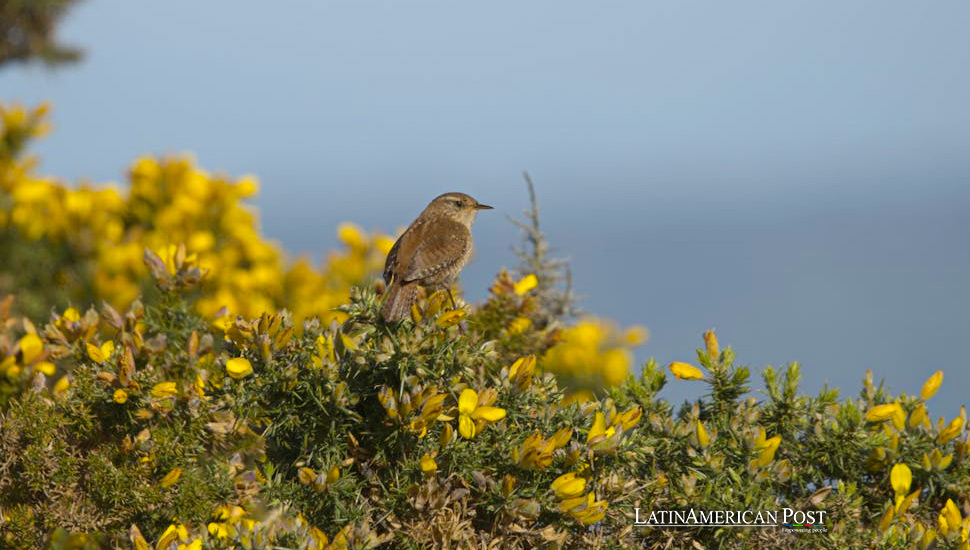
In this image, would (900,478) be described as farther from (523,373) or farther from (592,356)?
(592,356)

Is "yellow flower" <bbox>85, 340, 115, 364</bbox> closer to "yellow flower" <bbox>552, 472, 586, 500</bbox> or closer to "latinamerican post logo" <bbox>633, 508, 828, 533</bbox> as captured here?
"yellow flower" <bbox>552, 472, 586, 500</bbox>

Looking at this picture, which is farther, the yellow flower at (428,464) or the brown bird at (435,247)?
the brown bird at (435,247)

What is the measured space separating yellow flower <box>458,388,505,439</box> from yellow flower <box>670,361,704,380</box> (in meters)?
0.72

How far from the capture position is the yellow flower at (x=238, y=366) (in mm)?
3000

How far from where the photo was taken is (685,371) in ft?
11.1

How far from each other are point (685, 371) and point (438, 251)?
5.59 feet

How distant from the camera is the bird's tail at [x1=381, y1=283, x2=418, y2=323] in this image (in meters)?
3.14

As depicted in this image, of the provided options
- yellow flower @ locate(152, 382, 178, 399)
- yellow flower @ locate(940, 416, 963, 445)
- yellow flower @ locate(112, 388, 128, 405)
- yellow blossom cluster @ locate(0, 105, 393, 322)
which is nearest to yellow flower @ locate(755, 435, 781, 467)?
yellow flower @ locate(940, 416, 963, 445)

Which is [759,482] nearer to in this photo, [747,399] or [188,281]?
[747,399]

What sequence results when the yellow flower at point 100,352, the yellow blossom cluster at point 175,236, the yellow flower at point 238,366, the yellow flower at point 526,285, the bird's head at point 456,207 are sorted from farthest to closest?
1. the yellow blossom cluster at point 175,236
2. the bird's head at point 456,207
3. the yellow flower at point 526,285
4. the yellow flower at point 100,352
5. the yellow flower at point 238,366

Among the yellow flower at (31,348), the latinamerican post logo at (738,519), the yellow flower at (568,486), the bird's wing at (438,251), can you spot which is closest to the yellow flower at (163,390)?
the yellow flower at (31,348)

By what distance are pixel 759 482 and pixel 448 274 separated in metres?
2.06

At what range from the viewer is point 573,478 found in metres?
2.97

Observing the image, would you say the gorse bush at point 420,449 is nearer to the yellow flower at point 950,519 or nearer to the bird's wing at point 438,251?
the yellow flower at point 950,519
